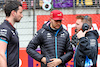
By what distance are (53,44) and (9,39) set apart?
970 millimetres

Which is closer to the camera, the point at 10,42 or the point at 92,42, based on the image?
the point at 10,42

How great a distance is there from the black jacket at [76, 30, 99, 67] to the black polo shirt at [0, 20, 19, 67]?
1.00m

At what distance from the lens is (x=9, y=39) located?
2357mm

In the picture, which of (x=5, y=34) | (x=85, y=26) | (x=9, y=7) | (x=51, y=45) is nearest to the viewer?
(x=5, y=34)

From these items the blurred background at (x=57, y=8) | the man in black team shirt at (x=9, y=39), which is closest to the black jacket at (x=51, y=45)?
the man in black team shirt at (x=9, y=39)

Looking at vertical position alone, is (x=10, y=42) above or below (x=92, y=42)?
above

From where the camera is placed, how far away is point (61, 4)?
25.8 feet

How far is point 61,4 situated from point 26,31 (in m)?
2.11

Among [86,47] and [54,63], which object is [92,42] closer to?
[86,47]

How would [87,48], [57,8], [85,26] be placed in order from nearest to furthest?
[87,48]
[85,26]
[57,8]

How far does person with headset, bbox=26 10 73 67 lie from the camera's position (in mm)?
3078

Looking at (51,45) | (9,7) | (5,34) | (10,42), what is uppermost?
(9,7)

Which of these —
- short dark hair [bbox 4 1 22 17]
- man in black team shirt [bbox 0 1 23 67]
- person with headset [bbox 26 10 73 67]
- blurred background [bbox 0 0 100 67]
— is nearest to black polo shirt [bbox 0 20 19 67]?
man in black team shirt [bbox 0 1 23 67]

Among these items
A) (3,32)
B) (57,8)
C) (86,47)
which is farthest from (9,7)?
(57,8)
